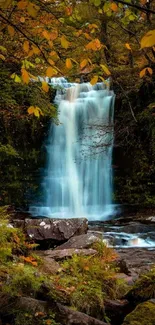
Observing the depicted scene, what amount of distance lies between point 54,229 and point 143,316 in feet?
16.4

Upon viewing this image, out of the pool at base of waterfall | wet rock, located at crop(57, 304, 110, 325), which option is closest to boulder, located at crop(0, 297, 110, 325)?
wet rock, located at crop(57, 304, 110, 325)

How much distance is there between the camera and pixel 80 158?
1482 centimetres

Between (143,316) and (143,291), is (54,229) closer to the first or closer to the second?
(143,291)

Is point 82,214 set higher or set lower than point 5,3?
lower

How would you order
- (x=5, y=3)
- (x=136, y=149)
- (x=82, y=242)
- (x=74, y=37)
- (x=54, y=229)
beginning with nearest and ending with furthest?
(x=5, y=3) < (x=82, y=242) < (x=74, y=37) < (x=54, y=229) < (x=136, y=149)

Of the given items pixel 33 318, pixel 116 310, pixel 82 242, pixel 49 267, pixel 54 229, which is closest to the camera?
pixel 33 318

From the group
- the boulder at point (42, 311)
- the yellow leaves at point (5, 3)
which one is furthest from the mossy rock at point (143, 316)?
the yellow leaves at point (5, 3)

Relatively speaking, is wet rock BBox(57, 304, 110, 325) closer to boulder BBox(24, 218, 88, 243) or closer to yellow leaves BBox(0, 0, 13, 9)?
yellow leaves BBox(0, 0, 13, 9)

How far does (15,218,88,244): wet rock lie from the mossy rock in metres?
4.55

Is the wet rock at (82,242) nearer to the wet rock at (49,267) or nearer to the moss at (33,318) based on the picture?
the wet rock at (49,267)

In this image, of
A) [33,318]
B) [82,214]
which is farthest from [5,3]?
[82,214]

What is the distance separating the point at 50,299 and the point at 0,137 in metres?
10.9

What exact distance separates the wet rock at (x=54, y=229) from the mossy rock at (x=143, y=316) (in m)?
4.55

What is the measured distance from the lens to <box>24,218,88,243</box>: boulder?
8.03 metres
